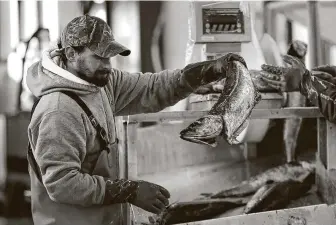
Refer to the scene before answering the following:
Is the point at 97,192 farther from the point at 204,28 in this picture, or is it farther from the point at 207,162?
the point at 207,162

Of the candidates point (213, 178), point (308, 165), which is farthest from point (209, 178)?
point (308, 165)

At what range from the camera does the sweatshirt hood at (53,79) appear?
1.59 metres

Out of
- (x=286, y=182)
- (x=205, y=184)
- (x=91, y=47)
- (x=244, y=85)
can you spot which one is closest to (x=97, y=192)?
(x=91, y=47)

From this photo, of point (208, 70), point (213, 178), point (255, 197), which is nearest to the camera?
point (208, 70)

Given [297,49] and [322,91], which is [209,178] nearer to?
[297,49]

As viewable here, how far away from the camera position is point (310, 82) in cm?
213

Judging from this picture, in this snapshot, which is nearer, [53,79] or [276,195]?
[53,79]

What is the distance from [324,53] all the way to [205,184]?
6.97 feet

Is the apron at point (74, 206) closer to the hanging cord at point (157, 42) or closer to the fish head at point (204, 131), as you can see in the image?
the fish head at point (204, 131)

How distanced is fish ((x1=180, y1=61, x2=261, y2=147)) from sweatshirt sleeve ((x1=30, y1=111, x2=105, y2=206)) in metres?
0.36

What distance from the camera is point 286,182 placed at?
7.65 ft

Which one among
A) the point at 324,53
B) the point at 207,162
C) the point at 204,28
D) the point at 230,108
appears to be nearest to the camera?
the point at 230,108

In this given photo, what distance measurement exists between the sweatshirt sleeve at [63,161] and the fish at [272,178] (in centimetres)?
101

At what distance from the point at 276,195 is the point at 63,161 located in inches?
45.7
